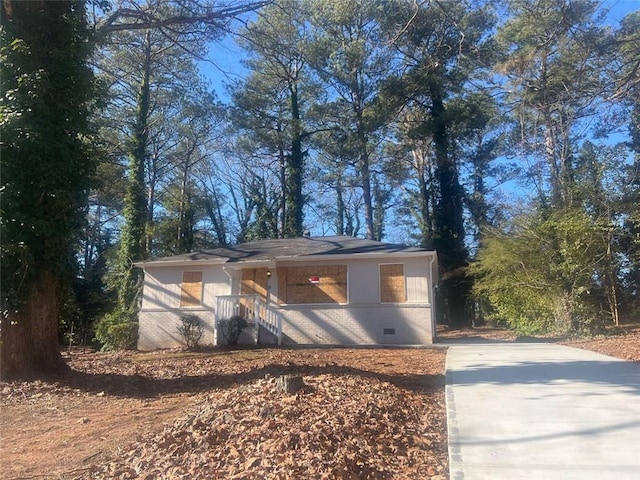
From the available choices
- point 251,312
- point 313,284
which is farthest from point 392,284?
point 251,312

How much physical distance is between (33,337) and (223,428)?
525 centimetres

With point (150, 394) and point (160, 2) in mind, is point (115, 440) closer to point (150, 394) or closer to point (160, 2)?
point (150, 394)

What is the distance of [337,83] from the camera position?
2644cm

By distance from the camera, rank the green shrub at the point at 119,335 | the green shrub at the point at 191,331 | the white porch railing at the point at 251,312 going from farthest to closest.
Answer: the green shrub at the point at 119,335
the white porch railing at the point at 251,312
the green shrub at the point at 191,331

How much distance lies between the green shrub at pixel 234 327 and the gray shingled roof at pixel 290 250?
6.32 feet

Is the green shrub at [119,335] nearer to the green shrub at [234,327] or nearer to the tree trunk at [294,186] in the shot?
the green shrub at [234,327]

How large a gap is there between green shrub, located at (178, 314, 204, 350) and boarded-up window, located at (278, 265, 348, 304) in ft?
8.45

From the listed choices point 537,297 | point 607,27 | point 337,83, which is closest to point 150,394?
point 607,27

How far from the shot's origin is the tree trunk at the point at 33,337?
24.5ft

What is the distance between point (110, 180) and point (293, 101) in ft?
35.2

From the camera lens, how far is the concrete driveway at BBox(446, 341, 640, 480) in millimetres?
3609

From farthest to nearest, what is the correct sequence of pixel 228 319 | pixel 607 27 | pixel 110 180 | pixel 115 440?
pixel 110 180, pixel 228 319, pixel 607 27, pixel 115 440

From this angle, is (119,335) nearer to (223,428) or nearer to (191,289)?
(191,289)

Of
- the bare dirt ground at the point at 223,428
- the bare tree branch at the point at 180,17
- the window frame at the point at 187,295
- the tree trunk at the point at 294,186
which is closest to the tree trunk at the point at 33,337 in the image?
the bare dirt ground at the point at 223,428
